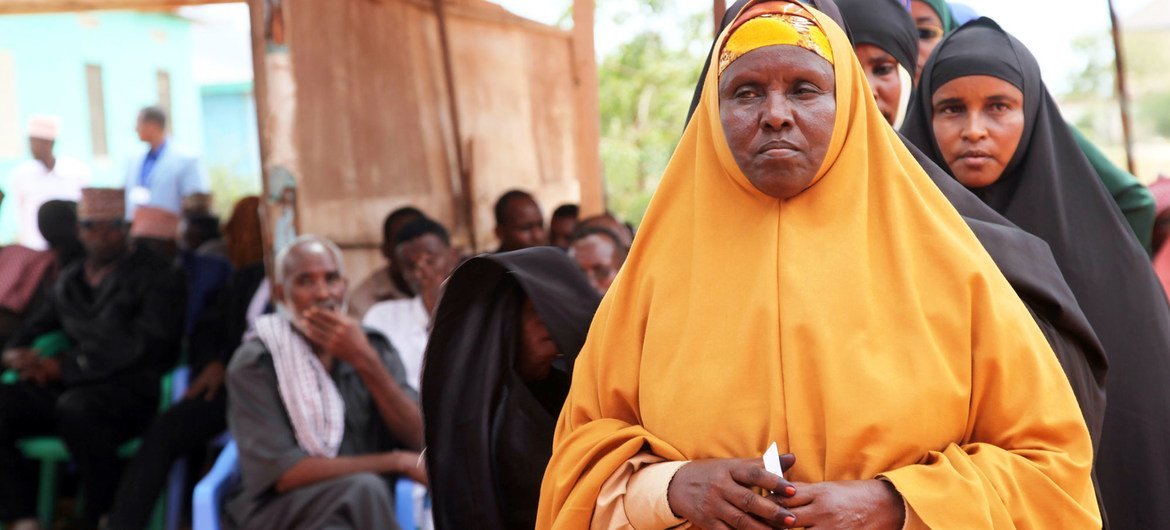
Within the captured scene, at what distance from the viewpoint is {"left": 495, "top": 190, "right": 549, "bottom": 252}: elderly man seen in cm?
723

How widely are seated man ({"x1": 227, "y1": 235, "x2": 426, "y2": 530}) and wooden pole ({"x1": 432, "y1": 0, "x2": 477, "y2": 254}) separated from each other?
3469mm

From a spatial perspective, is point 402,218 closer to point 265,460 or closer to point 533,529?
point 265,460

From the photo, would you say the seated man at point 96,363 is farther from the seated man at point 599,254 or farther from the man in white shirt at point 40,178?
the man in white shirt at point 40,178

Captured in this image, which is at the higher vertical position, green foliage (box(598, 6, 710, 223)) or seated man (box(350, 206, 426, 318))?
green foliage (box(598, 6, 710, 223))

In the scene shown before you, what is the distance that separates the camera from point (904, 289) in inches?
87.0

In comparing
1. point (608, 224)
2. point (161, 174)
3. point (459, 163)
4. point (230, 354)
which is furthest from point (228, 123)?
point (608, 224)

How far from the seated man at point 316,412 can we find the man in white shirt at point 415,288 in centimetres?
81

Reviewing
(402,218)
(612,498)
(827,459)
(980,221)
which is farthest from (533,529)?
(402,218)

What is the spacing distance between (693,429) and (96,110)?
56.4 feet

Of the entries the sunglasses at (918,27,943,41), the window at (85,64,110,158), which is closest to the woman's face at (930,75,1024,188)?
the sunglasses at (918,27,943,41)

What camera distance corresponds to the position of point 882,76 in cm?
359

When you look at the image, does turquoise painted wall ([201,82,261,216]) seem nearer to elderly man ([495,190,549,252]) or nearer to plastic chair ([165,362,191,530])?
elderly man ([495,190,549,252])

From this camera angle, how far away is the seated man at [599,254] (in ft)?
18.9

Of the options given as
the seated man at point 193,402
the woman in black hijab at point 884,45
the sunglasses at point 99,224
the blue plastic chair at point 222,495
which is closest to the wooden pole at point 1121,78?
the woman in black hijab at point 884,45
